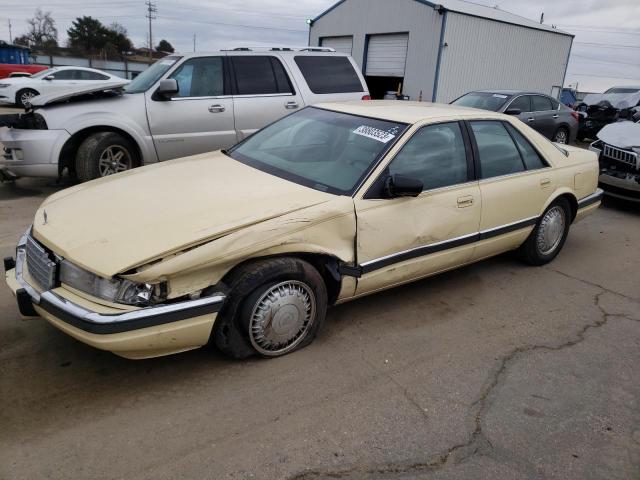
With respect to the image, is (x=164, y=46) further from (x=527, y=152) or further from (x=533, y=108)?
(x=527, y=152)

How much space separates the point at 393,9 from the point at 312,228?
733 inches

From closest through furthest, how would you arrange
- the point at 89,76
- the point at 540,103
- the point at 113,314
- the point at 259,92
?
the point at 113,314 < the point at 259,92 < the point at 540,103 < the point at 89,76

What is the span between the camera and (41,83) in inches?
680

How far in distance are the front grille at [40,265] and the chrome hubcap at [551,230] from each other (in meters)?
3.99

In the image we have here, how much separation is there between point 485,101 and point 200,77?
6.60 meters

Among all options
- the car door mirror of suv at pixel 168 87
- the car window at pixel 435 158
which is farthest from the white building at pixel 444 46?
the car window at pixel 435 158

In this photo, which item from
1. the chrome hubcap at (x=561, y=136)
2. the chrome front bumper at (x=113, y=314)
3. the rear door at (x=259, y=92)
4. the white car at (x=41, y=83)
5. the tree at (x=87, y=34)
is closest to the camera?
the chrome front bumper at (x=113, y=314)

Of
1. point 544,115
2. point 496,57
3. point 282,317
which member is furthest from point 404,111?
point 496,57

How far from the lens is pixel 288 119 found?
4449 millimetres

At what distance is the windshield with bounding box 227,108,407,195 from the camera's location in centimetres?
→ 349

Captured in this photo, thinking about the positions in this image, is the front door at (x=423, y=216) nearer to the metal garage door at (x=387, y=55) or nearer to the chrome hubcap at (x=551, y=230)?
the chrome hubcap at (x=551, y=230)

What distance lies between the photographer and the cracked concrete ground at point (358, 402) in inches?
94.2

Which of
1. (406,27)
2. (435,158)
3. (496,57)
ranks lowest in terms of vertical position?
(435,158)

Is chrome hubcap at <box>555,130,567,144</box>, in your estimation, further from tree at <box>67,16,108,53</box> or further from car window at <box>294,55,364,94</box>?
tree at <box>67,16,108,53</box>
